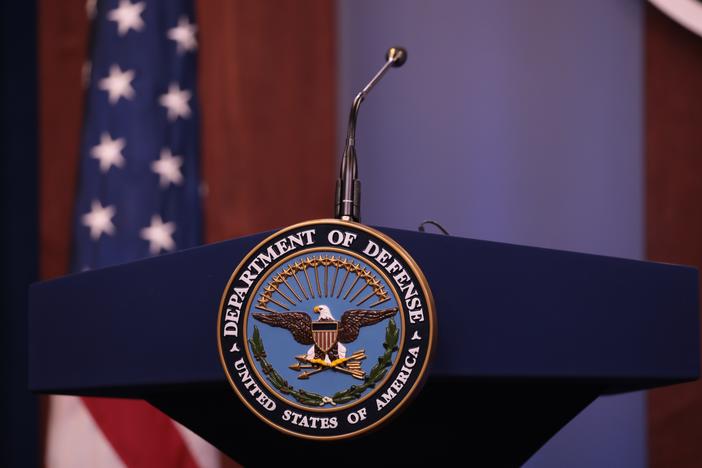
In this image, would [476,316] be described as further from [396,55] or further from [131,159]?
[131,159]

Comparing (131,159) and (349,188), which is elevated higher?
(131,159)

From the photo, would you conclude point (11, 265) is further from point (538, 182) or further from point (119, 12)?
point (538, 182)

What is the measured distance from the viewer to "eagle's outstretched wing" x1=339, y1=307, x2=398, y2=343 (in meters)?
0.80

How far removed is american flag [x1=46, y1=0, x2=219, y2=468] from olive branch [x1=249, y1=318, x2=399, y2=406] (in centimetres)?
169

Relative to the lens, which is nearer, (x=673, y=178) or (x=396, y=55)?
(x=396, y=55)

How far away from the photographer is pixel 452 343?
33.1 inches

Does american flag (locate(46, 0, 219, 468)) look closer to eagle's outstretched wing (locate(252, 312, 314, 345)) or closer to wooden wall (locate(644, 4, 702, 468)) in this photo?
wooden wall (locate(644, 4, 702, 468))

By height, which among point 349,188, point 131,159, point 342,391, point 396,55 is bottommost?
point 342,391

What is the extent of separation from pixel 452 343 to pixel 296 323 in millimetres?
149

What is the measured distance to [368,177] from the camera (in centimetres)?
265

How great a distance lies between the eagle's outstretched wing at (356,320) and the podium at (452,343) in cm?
7

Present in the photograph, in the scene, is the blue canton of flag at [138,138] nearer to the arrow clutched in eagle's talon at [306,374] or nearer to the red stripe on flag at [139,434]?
the red stripe on flag at [139,434]

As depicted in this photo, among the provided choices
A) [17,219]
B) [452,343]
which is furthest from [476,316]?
[17,219]

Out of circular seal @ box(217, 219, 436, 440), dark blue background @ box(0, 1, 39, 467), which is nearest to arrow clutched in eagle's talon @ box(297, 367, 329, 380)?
circular seal @ box(217, 219, 436, 440)
